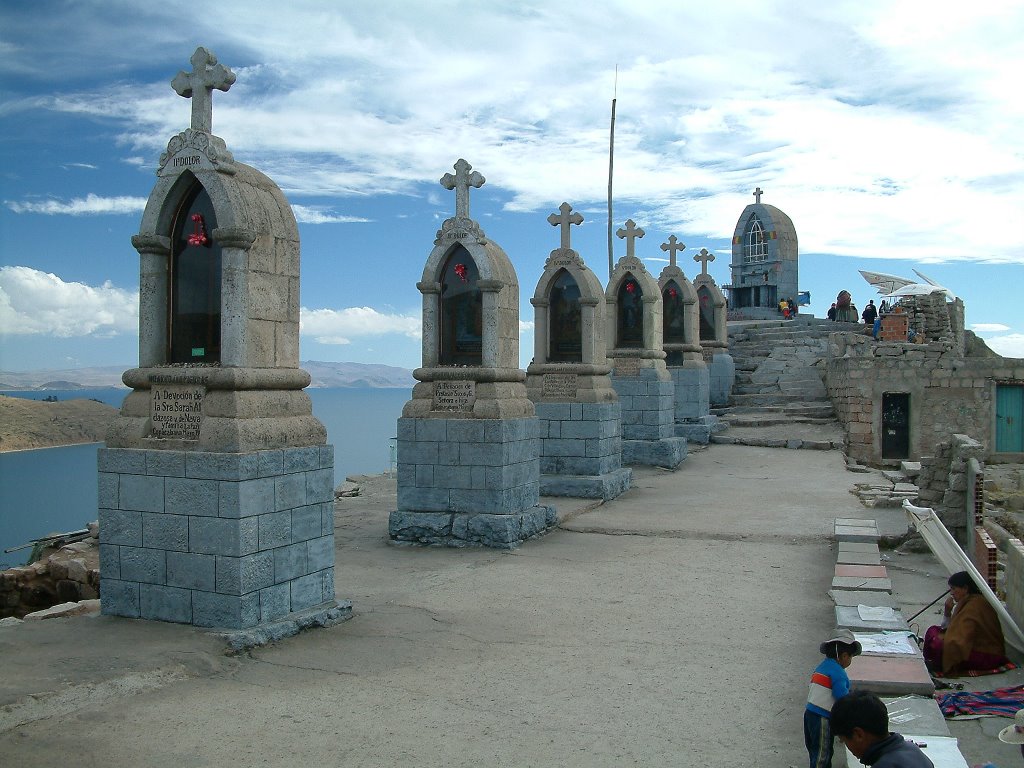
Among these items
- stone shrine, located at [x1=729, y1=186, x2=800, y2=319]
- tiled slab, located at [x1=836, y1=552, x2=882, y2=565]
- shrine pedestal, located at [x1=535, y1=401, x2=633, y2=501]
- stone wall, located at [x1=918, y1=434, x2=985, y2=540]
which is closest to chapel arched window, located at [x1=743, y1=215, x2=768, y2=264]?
stone shrine, located at [x1=729, y1=186, x2=800, y2=319]

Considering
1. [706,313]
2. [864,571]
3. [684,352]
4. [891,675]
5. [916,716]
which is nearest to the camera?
[916,716]

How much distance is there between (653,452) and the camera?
16109 mm

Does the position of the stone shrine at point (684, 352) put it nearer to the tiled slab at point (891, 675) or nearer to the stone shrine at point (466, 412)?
the stone shrine at point (466, 412)

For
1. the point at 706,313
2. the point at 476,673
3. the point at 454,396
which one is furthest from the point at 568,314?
the point at 706,313

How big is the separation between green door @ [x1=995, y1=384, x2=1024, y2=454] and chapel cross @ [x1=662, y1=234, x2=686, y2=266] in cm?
793

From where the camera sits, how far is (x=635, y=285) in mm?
16750

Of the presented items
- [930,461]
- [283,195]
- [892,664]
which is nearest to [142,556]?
[283,195]

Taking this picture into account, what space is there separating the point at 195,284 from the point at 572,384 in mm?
7429

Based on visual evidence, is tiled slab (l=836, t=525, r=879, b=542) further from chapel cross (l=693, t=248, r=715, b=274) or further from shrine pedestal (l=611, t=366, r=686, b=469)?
chapel cross (l=693, t=248, r=715, b=274)

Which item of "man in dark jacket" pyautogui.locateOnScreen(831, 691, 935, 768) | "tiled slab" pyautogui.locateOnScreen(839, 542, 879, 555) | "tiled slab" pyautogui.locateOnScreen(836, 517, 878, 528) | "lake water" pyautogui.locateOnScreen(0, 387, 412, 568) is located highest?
"man in dark jacket" pyautogui.locateOnScreen(831, 691, 935, 768)

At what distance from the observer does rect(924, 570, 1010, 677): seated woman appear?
6.02 meters

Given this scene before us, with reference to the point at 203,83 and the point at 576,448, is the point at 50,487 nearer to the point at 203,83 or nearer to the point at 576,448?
the point at 576,448

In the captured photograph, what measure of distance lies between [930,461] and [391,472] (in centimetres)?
990

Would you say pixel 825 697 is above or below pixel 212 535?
below
